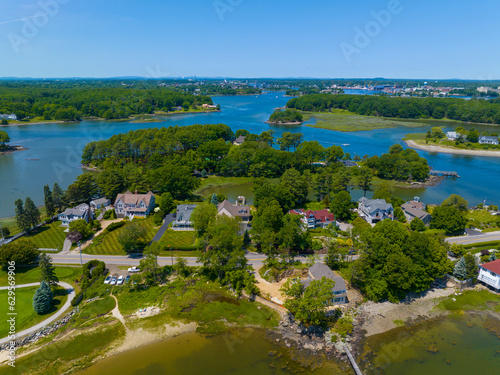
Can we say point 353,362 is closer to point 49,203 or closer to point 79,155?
point 49,203

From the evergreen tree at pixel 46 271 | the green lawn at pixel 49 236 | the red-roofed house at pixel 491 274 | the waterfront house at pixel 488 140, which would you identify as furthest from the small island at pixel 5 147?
the waterfront house at pixel 488 140

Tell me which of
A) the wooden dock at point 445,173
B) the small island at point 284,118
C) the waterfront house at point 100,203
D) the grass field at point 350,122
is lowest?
the wooden dock at point 445,173

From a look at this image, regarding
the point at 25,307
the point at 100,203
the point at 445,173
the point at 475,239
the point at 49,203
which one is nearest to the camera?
the point at 25,307

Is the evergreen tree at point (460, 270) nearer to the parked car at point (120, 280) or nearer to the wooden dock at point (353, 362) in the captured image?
the wooden dock at point (353, 362)

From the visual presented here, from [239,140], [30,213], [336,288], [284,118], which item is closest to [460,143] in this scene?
[284,118]

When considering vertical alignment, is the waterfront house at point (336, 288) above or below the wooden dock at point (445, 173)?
above

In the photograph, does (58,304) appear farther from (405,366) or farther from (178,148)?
(178,148)
